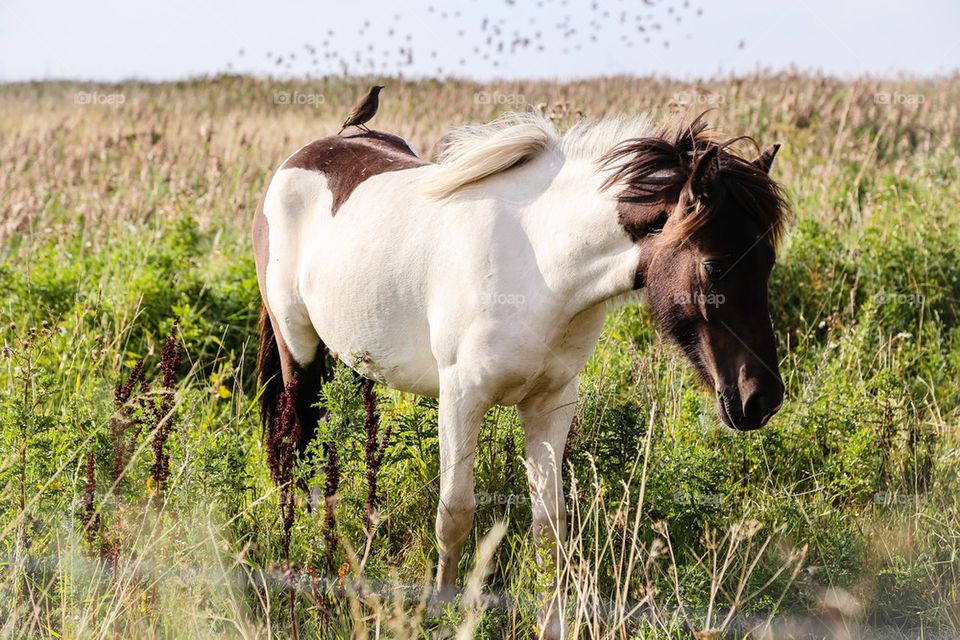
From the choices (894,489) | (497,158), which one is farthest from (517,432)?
(894,489)

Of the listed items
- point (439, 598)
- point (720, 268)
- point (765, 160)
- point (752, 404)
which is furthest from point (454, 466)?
point (765, 160)

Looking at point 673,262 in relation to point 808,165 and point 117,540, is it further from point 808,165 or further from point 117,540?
point 808,165

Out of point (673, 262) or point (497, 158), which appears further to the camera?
point (497, 158)

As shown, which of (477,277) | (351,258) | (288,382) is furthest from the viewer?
(288,382)

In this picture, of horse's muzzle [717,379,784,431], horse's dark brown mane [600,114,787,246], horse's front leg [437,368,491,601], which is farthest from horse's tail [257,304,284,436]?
horse's muzzle [717,379,784,431]

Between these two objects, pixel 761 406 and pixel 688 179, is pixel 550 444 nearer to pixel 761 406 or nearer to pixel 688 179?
pixel 761 406

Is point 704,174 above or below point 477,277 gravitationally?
above

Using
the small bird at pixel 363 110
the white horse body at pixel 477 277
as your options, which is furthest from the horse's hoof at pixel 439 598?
the small bird at pixel 363 110

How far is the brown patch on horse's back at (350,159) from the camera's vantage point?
4.40 metres

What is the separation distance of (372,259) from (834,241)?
4100 mm

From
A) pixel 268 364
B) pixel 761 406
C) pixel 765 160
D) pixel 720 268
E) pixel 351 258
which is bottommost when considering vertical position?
pixel 268 364

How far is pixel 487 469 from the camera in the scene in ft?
15.0

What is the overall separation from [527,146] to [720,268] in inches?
38.6

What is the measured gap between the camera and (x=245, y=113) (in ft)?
48.5
